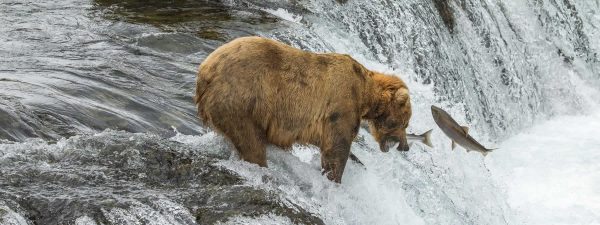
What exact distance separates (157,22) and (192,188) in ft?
15.7

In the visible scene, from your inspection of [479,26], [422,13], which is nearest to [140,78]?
[422,13]

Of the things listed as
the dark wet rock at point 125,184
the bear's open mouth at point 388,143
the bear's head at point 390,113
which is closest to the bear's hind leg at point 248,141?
the dark wet rock at point 125,184

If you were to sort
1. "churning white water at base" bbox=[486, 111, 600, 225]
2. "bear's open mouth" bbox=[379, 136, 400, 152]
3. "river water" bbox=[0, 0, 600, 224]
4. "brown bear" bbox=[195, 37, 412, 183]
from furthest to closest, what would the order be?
"churning white water at base" bbox=[486, 111, 600, 225], "bear's open mouth" bbox=[379, 136, 400, 152], "brown bear" bbox=[195, 37, 412, 183], "river water" bbox=[0, 0, 600, 224]

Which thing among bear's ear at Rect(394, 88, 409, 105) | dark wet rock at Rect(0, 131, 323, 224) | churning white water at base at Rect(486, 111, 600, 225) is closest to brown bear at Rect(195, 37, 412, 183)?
bear's ear at Rect(394, 88, 409, 105)

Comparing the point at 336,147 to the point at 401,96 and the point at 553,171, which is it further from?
the point at 553,171

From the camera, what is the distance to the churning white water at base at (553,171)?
31.2 feet

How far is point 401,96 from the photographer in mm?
6156

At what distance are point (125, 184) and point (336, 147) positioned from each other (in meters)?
1.41

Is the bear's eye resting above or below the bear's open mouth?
above

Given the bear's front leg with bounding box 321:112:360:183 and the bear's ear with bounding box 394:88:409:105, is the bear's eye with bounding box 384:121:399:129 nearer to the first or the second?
the bear's ear with bounding box 394:88:409:105

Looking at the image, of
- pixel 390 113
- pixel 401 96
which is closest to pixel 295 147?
pixel 390 113

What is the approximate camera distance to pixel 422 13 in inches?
438

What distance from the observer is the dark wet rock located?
186 inches

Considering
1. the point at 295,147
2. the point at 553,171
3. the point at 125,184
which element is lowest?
the point at 553,171
